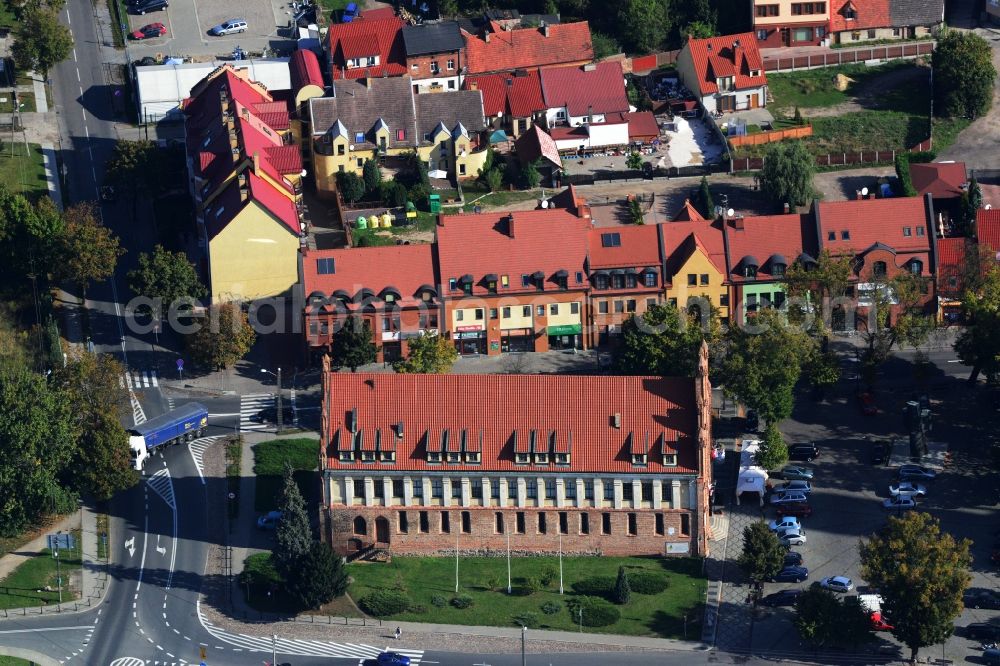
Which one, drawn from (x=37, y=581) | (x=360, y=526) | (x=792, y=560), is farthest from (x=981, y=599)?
(x=37, y=581)

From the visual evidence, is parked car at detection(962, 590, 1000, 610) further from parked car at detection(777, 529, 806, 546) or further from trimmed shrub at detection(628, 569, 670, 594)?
trimmed shrub at detection(628, 569, 670, 594)

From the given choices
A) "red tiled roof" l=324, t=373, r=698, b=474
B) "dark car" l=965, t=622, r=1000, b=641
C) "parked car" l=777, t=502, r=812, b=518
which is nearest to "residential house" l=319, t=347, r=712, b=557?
"red tiled roof" l=324, t=373, r=698, b=474

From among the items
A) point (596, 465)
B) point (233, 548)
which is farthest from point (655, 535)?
point (233, 548)

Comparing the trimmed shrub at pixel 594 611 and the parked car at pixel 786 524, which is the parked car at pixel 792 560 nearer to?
the parked car at pixel 786 524

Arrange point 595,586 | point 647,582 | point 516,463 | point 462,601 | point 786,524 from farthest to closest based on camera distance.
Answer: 1. point 786,524
2. point 516,463
3. point 595,586
4. point 647,582
5. point 462,601

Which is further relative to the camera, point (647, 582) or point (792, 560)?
point (792, 560)

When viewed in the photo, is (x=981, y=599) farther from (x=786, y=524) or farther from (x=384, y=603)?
(x=384, y=603)
